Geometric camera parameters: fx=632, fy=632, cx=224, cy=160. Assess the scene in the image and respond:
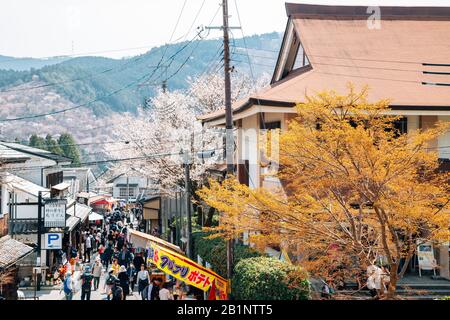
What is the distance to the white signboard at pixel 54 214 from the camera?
26.6m

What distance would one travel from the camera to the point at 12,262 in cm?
2064

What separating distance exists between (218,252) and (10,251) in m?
7.52

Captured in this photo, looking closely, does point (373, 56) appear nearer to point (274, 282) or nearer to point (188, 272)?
point (274, 282)

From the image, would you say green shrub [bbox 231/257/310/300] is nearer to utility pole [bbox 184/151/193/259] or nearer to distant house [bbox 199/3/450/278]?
distant house [bbox 199/3/450/278]

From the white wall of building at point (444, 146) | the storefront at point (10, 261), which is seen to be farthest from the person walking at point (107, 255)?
the white wall of building at point (444, 146)

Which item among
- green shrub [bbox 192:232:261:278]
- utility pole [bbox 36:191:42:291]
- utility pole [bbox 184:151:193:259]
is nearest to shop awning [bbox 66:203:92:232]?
utility pole [bbox 36:191:42:291]

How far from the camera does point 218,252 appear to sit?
20812 millimetres

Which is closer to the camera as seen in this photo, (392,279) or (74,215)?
(392,279)

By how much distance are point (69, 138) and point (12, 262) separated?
7779cm

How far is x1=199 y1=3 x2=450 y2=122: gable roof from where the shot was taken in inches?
766

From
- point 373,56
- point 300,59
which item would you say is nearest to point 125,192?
point 300,59
